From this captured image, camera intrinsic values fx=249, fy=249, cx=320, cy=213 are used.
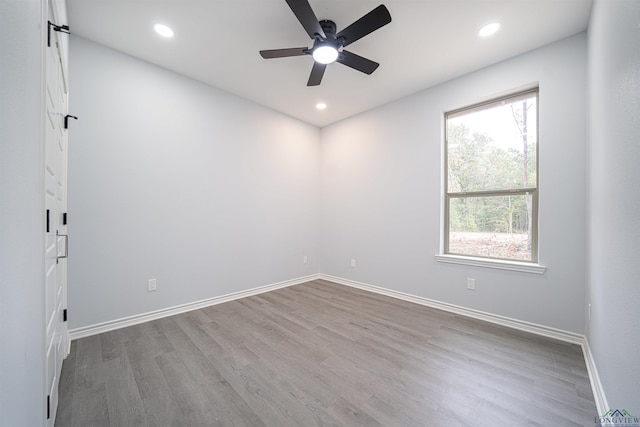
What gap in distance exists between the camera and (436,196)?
10.7ft

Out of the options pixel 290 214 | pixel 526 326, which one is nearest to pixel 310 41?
pixel 290 214

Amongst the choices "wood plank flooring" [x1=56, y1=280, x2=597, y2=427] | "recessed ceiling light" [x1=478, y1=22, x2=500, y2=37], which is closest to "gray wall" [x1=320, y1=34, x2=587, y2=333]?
"wood plank flooring" [x1=56, y1=280, x2=597, y2=427]

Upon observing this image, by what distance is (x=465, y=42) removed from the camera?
2.45 meters

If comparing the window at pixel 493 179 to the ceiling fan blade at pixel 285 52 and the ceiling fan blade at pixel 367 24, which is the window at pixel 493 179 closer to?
the ceiling fan blade at pixel 367 24

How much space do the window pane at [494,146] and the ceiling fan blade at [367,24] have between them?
1.89 meters

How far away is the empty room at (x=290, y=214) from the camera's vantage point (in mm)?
1221

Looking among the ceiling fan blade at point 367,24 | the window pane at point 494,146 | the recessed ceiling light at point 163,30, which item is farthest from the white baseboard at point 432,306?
the recessed ceiling light at point 163,30

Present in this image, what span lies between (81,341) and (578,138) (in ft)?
16.3

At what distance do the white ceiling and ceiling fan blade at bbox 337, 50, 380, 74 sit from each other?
253 millimetres

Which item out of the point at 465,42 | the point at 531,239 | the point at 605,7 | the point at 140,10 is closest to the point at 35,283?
→ the point at 140,10

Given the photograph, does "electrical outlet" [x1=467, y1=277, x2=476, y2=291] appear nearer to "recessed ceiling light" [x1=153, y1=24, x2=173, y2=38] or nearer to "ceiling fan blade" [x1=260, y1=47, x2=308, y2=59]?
"ceiling fan blade" [x1=260, y1=47, x2=308, y2=59]

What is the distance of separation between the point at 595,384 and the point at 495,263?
4.03 ft

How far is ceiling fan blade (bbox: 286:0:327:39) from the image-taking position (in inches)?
67.1

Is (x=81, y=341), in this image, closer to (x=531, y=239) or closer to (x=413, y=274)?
(x=413, y=274)
